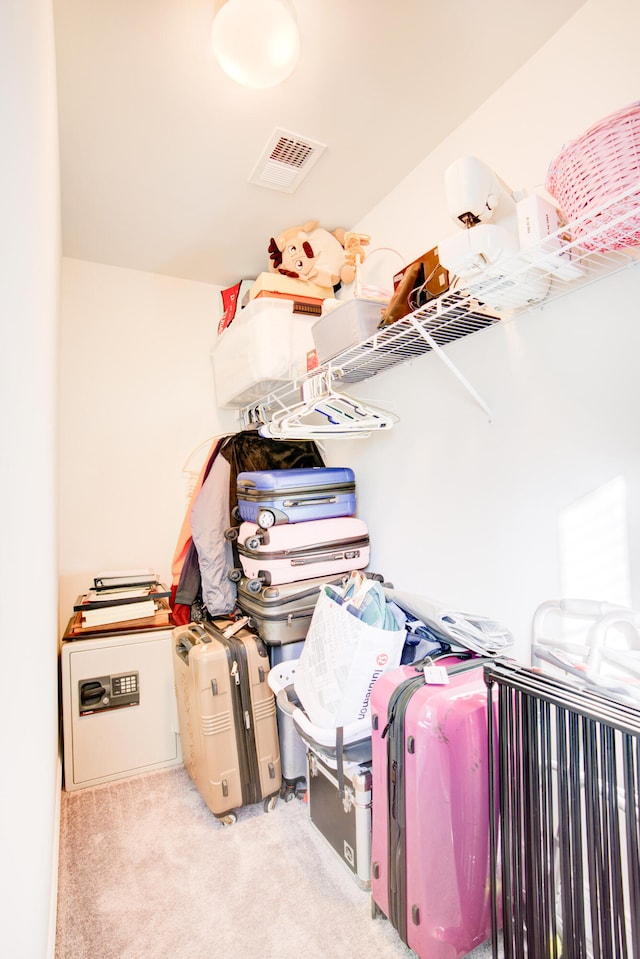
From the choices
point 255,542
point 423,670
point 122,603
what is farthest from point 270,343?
point 423,670

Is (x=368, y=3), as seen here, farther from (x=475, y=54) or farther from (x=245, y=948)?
(x=245, y=948)

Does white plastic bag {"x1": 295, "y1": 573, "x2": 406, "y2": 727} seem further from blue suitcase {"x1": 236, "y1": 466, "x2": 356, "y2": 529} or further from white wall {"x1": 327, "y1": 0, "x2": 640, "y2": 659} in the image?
blue suitcase {"x1": 236, "y1": 466, "x2": 356, "y2": 529}

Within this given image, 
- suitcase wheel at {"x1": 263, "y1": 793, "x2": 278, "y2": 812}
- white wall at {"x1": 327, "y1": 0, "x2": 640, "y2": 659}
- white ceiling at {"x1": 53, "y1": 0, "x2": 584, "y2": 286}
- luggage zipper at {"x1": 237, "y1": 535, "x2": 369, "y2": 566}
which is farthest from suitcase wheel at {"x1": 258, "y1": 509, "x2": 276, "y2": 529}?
white ceiling at {"x1": 53, "y1": 0, "x2": 584, "y2": 286}

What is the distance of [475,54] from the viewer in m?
1.52

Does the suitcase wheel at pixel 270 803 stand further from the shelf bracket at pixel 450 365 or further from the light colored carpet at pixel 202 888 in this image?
the shelf bracket at pixel 450 365

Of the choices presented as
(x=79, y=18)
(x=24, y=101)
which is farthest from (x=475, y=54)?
(x=24, y=101)

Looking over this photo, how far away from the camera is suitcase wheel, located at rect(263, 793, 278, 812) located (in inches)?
74.2

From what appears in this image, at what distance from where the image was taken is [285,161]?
1984 mm

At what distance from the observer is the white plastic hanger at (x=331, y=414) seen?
74.2 inches

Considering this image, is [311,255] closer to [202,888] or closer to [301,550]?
[301,550]

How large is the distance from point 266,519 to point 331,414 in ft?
1.77

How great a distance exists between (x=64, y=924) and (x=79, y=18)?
263cm

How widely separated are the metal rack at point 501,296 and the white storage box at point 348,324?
4 centimetres

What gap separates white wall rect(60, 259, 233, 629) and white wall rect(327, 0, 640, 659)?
1351 millimetres
